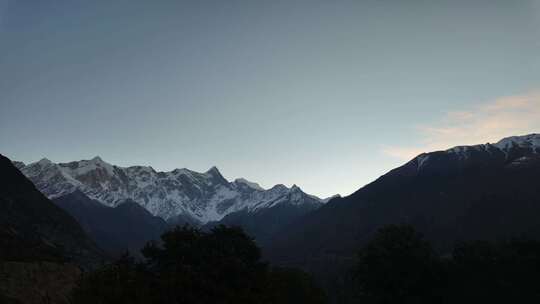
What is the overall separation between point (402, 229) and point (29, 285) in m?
87.6

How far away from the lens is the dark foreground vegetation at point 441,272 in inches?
2635

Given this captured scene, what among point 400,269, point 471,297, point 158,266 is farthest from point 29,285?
point 471,297

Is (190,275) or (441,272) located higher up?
(190,275)

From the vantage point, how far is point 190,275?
154 feet

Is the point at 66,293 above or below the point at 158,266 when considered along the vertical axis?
below

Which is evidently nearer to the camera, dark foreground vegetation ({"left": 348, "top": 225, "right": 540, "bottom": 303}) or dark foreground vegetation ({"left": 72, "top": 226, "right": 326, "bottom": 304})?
dark foreground vegetation ({"left": 72, "top": 226, "right": 326, "bottom": 304})

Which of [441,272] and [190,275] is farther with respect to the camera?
[441,272]

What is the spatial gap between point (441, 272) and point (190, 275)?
1542 inches

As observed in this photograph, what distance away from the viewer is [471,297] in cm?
7044

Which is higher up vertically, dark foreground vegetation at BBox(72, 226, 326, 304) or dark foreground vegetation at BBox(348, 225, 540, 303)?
dark foreground vegetation at BBox(72, 226, 326, 304)

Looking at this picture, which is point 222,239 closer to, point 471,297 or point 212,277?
point 212,277

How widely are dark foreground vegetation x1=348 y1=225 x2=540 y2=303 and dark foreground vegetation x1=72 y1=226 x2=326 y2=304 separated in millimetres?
21677

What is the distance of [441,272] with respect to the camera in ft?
225

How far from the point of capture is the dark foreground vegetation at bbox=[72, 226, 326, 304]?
4597cm
